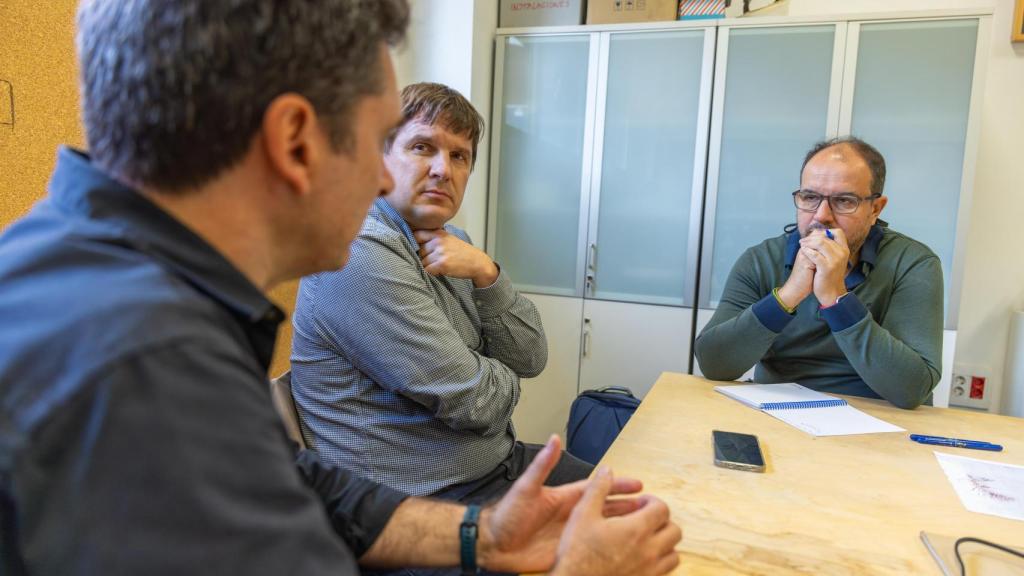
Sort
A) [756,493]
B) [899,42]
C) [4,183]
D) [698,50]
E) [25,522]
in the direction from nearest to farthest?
1. [25,522]
2. [756,493]
3. [4,183]
4. [899,42]
5. [698,50]

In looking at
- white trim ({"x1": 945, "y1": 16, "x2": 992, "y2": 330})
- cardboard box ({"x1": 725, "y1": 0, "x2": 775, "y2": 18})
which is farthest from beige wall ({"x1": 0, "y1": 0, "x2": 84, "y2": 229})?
white trim ({"x1": 945, "y1": 16, "x2": 992, "y2": 330})

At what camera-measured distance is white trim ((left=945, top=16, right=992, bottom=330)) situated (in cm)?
230

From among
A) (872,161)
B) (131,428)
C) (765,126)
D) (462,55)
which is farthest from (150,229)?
(765,126)

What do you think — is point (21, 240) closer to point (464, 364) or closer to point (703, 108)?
point (464, 364)

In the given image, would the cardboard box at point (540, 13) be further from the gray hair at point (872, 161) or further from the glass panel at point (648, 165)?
the gray hair at point (872, 161)

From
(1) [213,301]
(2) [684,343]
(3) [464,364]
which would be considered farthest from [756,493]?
(2) [684,343]

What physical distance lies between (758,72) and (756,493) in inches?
83.1

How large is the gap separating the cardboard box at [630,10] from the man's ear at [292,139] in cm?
244

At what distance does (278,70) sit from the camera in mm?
515

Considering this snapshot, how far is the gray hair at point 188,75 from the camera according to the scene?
492mm

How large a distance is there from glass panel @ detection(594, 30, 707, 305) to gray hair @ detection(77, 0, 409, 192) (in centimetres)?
232

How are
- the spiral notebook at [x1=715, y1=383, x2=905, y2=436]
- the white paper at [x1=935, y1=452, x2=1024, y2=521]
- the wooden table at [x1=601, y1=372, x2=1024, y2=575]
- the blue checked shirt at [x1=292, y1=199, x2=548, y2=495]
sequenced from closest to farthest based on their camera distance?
the wooden table at [x1=601, y1=372, x2=1024, y2=575] < the white paper at [x1=935, y1=452, x2=1024, y2=521] < the blue checked shirt at [x1=292, y1=199, x2=548, y2=495] < the spiral notebook at [x1=715, y1=383, x2=905, y2=436]

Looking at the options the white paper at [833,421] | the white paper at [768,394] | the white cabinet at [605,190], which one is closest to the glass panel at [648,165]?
the white cabinet at [605,190]

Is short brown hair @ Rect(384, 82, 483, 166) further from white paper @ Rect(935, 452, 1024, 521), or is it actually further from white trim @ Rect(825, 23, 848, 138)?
white trim @ Rect(825, 23, 848, 138)
